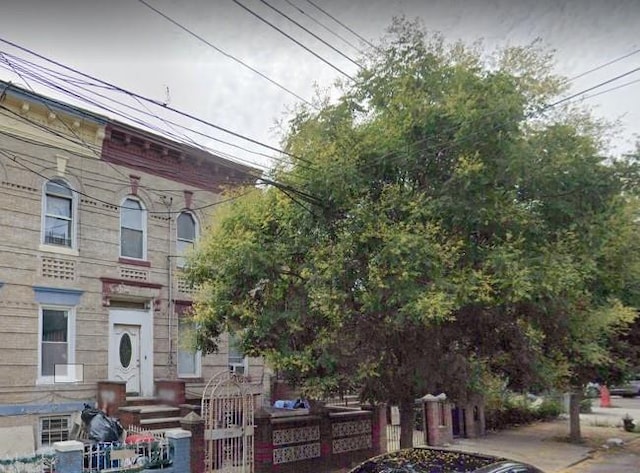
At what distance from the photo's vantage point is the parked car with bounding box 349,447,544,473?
6035 mm

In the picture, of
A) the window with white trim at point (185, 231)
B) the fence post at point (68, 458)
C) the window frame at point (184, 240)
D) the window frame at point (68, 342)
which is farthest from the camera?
the window with white trim at point (185, 231)

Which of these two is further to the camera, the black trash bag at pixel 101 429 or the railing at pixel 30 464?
the black trash bag at pixel 101 429

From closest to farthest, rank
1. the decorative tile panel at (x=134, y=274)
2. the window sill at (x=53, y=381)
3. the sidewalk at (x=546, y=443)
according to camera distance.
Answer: the window sill at (x=53, y=381) → the sidewalk at (x=546, y=443) → the decorative tile panel at (x=134, y=274)

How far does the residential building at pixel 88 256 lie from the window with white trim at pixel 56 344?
0.08 ft

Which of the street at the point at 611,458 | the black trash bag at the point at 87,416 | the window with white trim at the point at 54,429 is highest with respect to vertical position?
Result: the black trash bag at the point at 87,416

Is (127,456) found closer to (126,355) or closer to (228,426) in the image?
(228,426)

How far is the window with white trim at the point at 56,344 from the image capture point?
14.2 metres

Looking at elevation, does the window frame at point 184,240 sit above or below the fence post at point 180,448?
above

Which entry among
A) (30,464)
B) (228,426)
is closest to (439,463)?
(30,464)

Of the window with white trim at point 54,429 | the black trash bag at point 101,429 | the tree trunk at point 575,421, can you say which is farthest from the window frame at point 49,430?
the tree trunk at point 575,421

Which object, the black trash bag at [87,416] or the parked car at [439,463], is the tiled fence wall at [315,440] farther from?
the parked car at [439,463]

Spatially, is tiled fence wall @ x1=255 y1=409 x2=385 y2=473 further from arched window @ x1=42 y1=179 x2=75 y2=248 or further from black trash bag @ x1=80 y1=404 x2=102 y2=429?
arched window @ x1=42 y1=179 x2=75 y2=248

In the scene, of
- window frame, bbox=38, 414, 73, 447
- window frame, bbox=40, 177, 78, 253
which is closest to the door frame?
window frame, bbox=38, 414, 73, 447

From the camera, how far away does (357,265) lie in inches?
377
